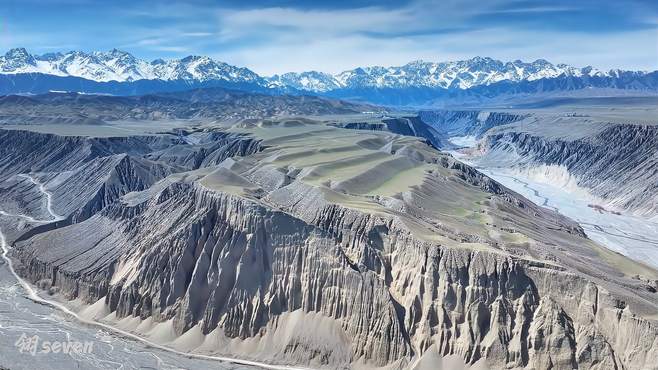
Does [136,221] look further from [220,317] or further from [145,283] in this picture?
[220,317]

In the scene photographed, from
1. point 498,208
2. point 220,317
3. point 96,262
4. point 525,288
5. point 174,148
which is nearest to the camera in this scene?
point 525,288

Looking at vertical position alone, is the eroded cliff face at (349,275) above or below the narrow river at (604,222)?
above

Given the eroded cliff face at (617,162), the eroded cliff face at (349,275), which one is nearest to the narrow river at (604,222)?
the eroded cliff face at (617,162)

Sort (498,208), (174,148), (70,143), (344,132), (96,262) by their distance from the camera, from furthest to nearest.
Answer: (344,132), (174,148), (70,143), (498,208), (96,262)

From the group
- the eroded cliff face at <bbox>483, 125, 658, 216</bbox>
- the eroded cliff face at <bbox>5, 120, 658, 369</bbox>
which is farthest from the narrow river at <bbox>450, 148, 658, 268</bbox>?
the eroded cliff face at <bbox>5, 120, 658, 369</bbox>

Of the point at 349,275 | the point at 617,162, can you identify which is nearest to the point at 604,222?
the point at 617,162

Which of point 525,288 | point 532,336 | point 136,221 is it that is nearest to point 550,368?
point 532,336

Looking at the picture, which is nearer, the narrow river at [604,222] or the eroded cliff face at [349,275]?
the eroded cliff face at [349,275]

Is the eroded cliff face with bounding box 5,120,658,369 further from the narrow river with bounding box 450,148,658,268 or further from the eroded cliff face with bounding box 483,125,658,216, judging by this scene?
the eroded cliff face with bounding box 483,125,658,216

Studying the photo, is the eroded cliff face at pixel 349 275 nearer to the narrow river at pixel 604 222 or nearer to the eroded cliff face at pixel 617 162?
the narrow river at pixel 604 222
